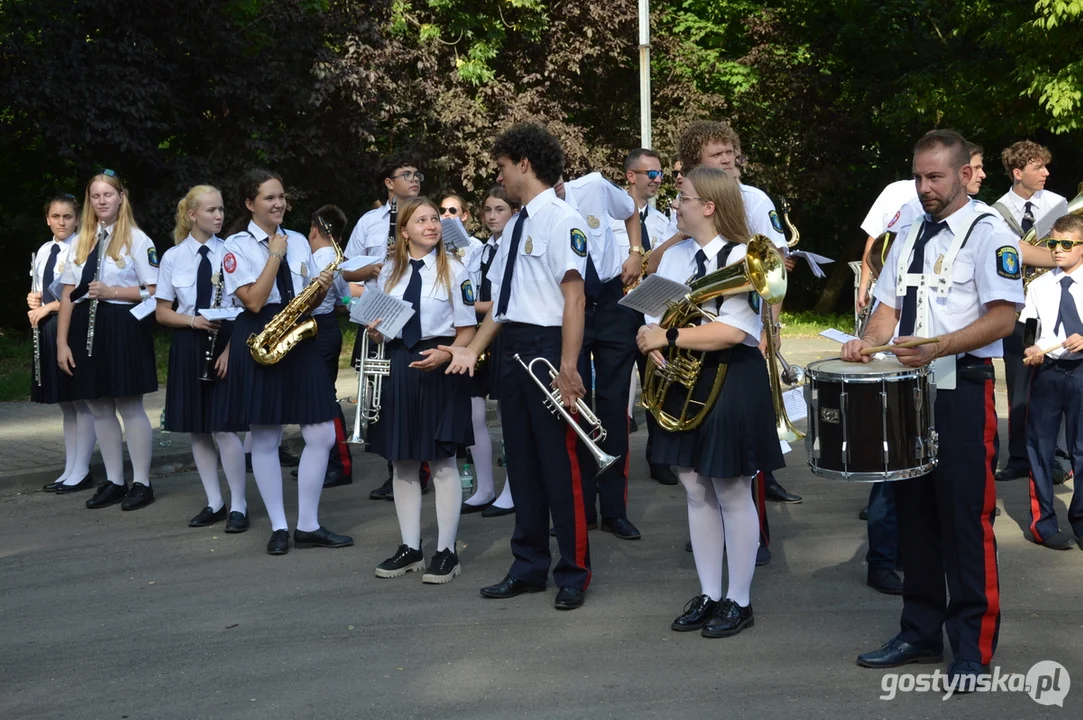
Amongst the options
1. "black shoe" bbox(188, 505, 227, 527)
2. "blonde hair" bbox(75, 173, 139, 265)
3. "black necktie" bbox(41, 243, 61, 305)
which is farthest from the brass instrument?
"black necktie" bbox(41, 243, 61, 305)

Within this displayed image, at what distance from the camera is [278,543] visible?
7.29 m

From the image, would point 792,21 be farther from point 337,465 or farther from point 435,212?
point 435,212

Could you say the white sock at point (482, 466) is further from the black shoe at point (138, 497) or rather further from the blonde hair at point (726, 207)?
the blonde hair at point (726, 207)

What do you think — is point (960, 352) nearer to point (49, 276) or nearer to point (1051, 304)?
point (1051, 304)

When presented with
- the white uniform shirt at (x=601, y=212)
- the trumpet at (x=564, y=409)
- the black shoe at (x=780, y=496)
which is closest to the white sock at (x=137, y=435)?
the white uniform shirt at (x=601, y=212)

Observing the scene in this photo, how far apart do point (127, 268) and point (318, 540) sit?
266 centimetres

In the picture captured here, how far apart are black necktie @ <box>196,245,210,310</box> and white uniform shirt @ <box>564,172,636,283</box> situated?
2.26 meters

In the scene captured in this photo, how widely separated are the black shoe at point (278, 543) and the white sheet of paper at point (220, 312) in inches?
54.2

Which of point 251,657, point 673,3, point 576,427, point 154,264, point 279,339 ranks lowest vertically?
point 251,657

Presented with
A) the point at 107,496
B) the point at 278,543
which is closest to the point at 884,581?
the point at 278,543

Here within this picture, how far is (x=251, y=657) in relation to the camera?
5492 mm

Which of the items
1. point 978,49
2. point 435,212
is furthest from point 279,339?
point 978,49

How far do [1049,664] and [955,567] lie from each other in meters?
0.65

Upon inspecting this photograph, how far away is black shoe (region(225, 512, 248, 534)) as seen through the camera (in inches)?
307
